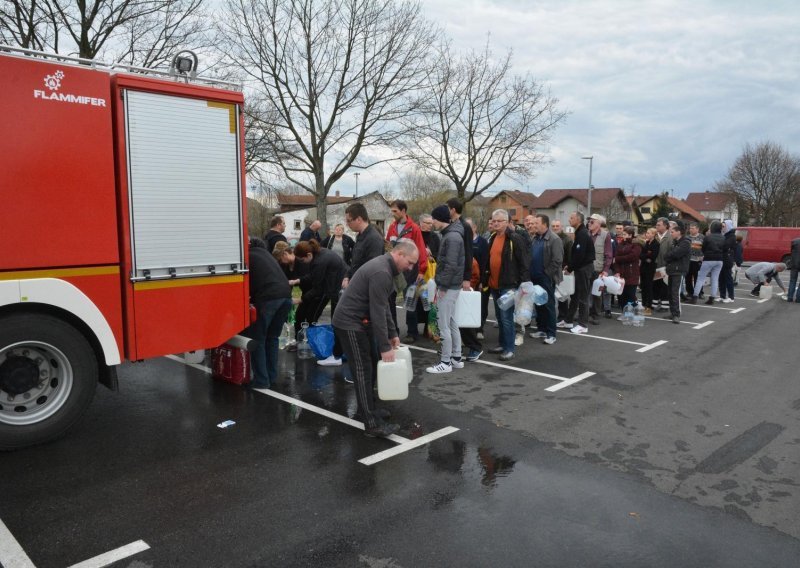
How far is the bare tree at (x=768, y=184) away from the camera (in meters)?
55.5

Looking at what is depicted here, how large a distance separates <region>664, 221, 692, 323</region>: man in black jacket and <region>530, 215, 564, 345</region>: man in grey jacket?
10.2 ft

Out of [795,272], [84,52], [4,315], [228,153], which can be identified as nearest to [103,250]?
[4,315]

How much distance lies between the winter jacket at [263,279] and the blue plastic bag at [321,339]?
1.36 meters

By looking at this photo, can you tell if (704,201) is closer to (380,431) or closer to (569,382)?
(569,382)

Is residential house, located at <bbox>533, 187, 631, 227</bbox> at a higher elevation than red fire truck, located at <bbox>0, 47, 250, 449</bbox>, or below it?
higher

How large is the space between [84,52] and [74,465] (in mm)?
13575

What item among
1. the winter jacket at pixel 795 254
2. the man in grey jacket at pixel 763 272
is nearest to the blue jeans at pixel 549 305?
the winter jacket at pixel 795 254

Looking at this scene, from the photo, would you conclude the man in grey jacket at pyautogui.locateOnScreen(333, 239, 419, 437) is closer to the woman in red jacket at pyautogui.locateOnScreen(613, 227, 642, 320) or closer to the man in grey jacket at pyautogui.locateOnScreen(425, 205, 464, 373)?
the man in grey jacket at pyautogui.locateOnScreen(425, 205, 464, 373)

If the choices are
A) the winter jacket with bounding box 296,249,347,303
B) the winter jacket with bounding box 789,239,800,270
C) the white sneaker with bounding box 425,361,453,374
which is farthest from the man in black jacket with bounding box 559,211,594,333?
the winter jacket with bounding box 789,239,800,270

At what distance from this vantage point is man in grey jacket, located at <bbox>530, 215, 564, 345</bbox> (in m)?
8.55

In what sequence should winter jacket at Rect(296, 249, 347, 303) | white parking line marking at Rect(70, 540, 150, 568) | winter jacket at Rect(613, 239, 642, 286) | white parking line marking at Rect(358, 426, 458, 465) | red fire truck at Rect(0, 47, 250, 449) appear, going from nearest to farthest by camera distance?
1. white parking line marking at Rect(70, 540, 150, 568)
2. red fire truck at Rect(0, 47, 250, 449)
3. white parking line marking at Rect(358, 426, 458, 465)
4. winter jacket at Rect(296, 249, 347, 303)
5. winter jacket at Rect(613, 239, 642, 286)

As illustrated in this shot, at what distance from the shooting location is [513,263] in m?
7.55

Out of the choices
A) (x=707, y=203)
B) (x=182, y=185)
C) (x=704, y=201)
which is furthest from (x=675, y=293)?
(x=704, y=201)

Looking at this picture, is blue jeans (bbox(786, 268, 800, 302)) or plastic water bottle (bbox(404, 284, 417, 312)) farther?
blue jeans (bbox(786, 268, 800, 302))
